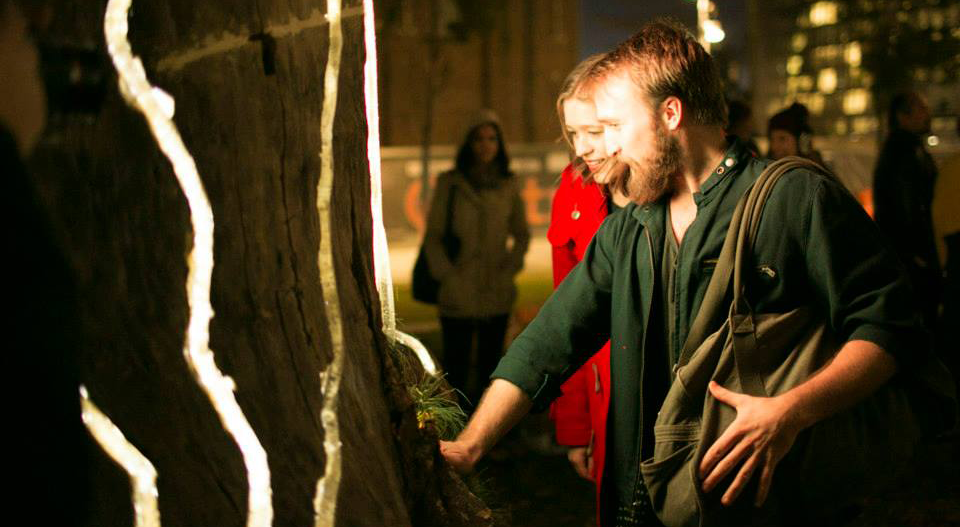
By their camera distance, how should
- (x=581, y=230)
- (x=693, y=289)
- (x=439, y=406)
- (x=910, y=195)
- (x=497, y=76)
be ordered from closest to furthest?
(x=693, y=289) < (x=439, y=406) < (x=581, y=230) < (x=910, y=195) < (x=497, y=76)

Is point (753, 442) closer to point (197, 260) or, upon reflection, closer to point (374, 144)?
point (374, 144)

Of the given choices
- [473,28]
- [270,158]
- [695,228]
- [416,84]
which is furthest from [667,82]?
[416,84]

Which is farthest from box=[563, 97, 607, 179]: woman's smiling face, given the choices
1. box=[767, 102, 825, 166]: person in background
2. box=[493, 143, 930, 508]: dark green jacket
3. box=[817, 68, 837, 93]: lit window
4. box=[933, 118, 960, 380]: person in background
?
box=[817, 68, 837, 93]: lit window

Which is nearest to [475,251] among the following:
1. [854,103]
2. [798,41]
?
[854,103]

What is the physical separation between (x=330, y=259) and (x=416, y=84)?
98.3 feet

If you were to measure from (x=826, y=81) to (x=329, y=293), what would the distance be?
1964 inches

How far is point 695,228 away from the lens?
A: 8.36 ft

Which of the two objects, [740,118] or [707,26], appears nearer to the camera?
[740,118]

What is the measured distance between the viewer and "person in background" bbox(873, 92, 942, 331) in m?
6.81

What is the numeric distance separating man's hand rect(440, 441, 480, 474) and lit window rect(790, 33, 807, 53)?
1941 inches

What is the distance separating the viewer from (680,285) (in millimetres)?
2539

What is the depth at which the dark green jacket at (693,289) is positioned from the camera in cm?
232

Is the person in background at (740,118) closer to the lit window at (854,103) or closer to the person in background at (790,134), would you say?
the person in background at (790,134)

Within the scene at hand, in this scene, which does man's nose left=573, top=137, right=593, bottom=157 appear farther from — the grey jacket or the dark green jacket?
the grey jacket
